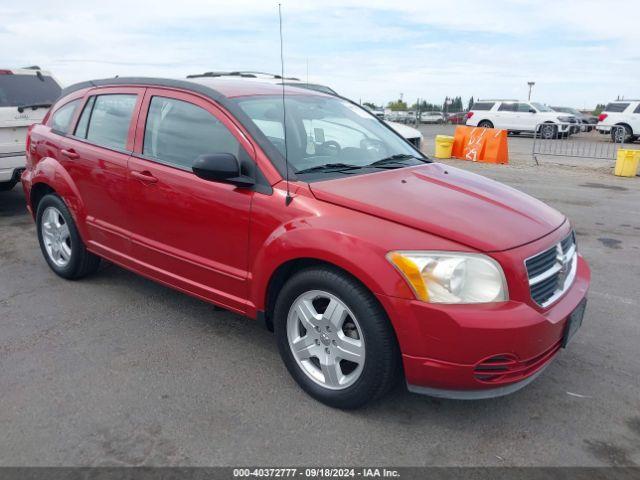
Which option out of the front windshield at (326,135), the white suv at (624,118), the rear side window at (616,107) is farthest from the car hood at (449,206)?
the rear side window at (616,107)

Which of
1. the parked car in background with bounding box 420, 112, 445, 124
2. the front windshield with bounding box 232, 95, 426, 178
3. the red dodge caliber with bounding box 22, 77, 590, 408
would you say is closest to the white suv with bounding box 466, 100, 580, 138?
the parked car in background with bounding box 420, 112, 445, 124

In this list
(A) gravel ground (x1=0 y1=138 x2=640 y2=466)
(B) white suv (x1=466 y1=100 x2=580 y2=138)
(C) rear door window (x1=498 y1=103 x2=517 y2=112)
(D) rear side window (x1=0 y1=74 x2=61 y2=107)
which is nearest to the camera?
(A) gravel ground (x1=0 y1=138 x2=640 y2=466)

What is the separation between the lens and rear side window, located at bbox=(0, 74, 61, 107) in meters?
7.30

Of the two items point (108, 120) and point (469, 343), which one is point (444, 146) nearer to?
point (108, 120)

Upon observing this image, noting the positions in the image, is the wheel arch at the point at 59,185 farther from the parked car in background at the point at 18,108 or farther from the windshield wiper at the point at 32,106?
the windshield wiper at the point at 32,106

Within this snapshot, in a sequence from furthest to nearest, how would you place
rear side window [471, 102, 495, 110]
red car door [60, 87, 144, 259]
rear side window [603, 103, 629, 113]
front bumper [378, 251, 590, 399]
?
rear side window [471, 102, 495, 110], rear side window [603, 103, 629, 113], red car door [60, 87, 144, 259], front bumper [378, 251, 590, 399]

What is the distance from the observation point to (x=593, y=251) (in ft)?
19.8

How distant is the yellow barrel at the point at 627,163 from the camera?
1235 centimetres

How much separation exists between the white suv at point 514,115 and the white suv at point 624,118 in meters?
1.57

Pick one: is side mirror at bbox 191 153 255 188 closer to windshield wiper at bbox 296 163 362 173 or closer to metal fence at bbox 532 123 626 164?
windshield wiper at bbox 296 163 362 173

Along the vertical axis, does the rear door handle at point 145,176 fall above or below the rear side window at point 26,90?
below

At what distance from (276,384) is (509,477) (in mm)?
1363

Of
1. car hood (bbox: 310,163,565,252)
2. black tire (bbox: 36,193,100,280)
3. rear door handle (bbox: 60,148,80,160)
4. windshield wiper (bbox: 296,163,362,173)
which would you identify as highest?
windshield wiper (bbox: 296,163,362,173)

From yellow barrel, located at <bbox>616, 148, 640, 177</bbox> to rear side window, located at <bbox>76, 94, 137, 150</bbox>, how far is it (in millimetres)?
11766
